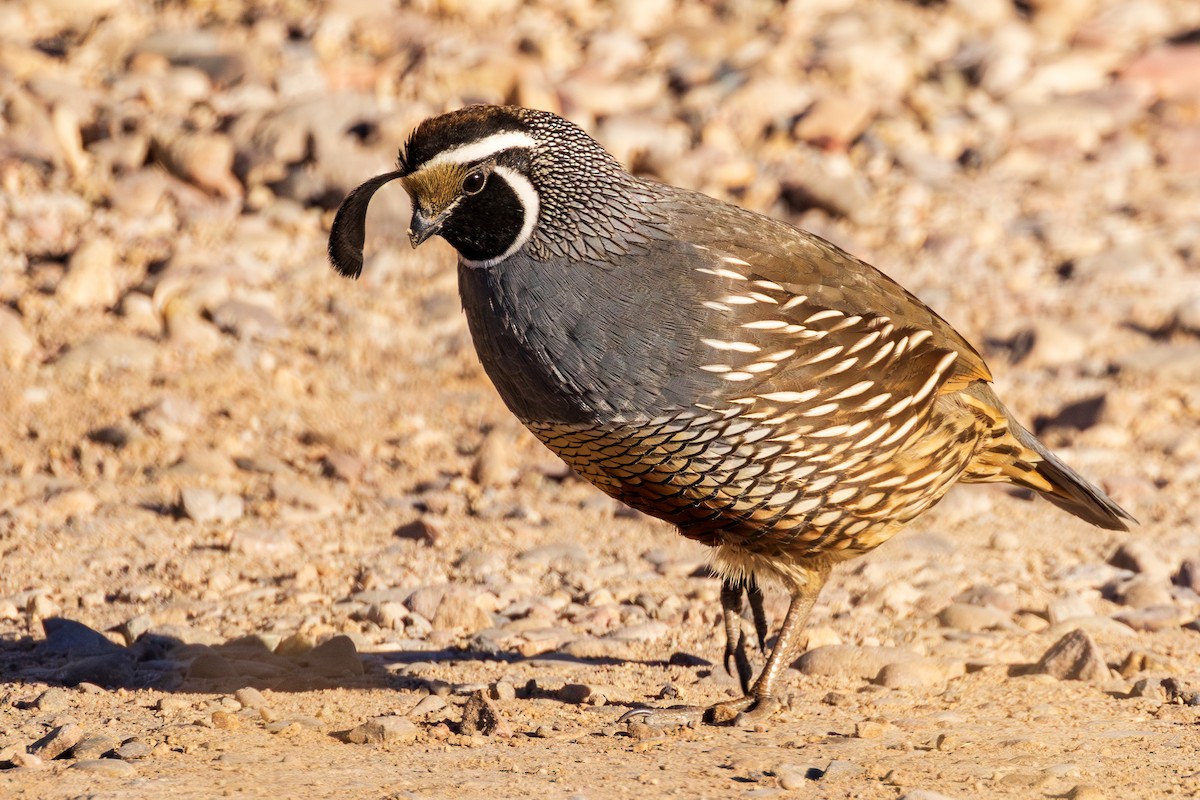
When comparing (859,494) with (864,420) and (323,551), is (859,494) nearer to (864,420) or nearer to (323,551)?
(864,420)

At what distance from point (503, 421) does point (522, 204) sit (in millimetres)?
3099

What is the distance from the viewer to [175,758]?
4.27 metres

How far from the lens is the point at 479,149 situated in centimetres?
461

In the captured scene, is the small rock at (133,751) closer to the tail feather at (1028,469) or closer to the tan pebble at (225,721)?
the tan pebble at (225,721)

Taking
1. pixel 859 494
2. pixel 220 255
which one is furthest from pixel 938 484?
pixel 220 255

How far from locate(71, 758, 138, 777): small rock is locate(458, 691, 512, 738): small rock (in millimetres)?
947

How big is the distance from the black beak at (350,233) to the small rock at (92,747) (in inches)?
62.6

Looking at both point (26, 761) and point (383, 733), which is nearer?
point (26, 761)

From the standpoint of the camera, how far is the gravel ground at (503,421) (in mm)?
4551

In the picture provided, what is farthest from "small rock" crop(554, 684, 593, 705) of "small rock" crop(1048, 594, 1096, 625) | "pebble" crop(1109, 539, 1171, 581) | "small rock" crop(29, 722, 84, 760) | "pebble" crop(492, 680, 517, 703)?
"pebble" crop(1109, 539, 1171, 581)

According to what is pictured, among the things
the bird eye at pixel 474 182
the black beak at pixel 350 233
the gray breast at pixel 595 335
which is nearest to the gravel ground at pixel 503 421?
the gray breast at pixel 595 335

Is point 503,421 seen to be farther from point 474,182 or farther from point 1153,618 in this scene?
point 1153,618

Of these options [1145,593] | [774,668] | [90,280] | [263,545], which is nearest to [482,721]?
[774,668]

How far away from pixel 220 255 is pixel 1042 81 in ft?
19.5
